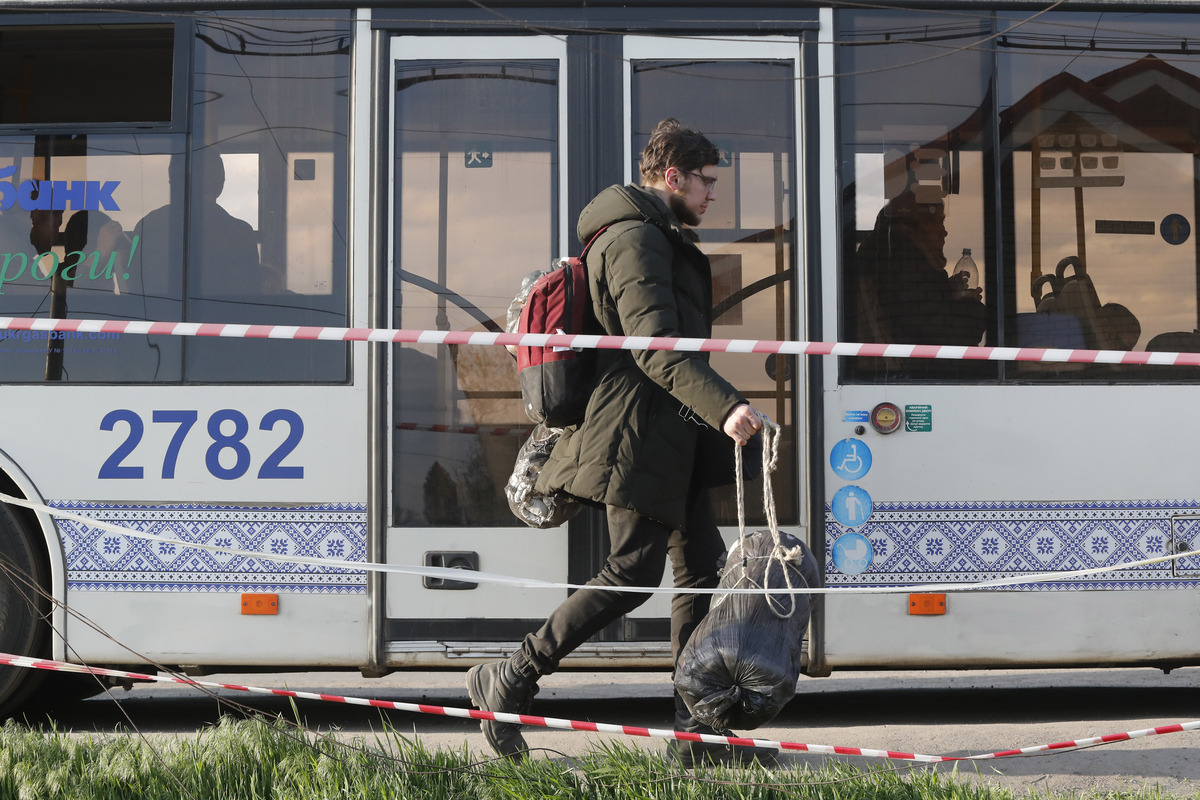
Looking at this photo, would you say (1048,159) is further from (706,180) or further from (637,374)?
(637,374)

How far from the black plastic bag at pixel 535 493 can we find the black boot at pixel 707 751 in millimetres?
794

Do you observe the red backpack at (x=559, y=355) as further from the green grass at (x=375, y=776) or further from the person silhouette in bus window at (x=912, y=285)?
the person silhouette in bus window at (x=912, y=285)

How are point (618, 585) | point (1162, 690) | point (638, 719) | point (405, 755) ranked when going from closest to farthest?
point (405, 755) < point (618, 585) < point (638, 719) < point (1162, 690)

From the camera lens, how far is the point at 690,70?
4.75 metres

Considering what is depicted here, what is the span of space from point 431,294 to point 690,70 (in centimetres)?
136

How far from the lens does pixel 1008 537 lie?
183 inches

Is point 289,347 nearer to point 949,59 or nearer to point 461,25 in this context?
point 461,25

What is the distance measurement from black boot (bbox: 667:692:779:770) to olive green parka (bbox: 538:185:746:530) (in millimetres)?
613

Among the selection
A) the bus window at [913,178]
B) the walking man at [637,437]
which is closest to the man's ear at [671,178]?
the walking man at [637,437]

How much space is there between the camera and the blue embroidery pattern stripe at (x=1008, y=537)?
4625 mm

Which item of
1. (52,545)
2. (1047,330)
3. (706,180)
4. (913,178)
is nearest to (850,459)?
(1047,330)

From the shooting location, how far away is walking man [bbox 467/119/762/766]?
12.0 feet

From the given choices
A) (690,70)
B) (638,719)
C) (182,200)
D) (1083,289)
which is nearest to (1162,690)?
(1083,289)

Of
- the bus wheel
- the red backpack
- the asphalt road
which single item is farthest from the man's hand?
the bus wheel
